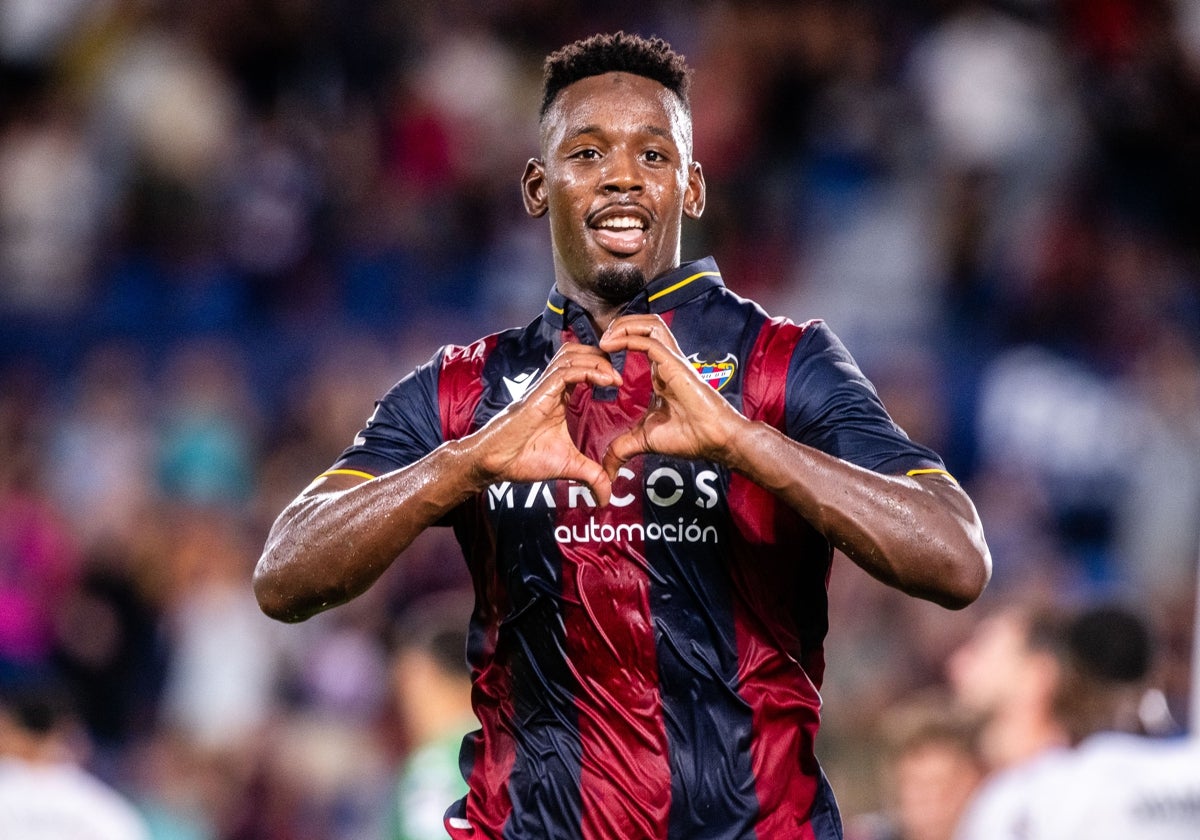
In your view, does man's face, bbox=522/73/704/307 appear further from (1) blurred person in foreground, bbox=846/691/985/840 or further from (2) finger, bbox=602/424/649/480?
(1) blurred person in foreground, bbox=846/691/985/840

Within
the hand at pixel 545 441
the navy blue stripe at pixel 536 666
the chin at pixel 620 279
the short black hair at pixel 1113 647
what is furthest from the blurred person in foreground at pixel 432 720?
the hand at pixel 545 441

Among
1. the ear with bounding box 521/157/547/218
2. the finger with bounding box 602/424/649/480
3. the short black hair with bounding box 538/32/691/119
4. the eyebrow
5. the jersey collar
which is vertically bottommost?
the finger with bounding box 602/424/649/480

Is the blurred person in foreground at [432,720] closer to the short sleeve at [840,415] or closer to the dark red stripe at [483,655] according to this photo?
the dark red stripe at [483,655]

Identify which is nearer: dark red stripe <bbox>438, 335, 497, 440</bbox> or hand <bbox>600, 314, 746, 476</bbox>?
hand <bbox>600, 314, 746, 476</bbox>

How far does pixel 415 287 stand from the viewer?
35.8 feet

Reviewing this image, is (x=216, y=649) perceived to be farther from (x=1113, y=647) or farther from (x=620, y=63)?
(x=620, y=63)

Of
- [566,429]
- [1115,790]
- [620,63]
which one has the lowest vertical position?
[1115,790]

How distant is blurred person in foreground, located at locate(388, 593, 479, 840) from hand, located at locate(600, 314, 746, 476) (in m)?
2.82

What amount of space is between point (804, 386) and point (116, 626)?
22.6 ft

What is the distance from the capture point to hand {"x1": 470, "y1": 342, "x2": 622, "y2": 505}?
3316 mm

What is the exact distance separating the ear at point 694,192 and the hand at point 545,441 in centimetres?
72

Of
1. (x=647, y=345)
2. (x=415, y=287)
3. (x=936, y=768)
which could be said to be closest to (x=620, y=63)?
(x=647, y=345)

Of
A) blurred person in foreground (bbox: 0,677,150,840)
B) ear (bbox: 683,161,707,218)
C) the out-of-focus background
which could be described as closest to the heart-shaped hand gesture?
ear (bbox: 683,161,707,218)

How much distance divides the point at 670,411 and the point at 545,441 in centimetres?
24
